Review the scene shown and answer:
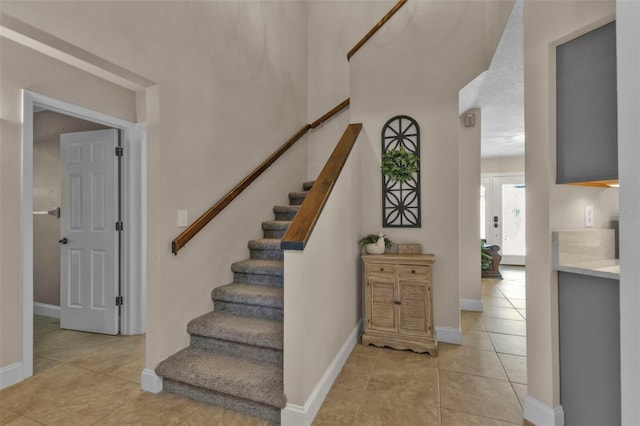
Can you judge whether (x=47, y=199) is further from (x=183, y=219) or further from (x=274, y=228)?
(x=274, y=228)

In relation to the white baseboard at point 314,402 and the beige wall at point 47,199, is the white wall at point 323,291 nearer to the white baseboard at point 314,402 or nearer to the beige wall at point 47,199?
the white baseboard at point 314,402

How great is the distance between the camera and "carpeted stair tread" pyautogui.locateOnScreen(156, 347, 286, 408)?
186cm

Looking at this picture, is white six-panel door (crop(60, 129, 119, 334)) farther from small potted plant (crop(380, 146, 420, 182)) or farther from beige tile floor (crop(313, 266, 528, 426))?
small potted plant (crop(380, 146, 420, 182))

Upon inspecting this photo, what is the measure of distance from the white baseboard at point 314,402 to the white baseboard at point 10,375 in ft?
6.89

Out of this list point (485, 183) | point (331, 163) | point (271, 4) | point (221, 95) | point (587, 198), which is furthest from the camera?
point (485, 183)

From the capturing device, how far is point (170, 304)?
7.39 ft

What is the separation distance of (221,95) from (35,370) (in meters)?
2.73

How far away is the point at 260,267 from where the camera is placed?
2.75 m

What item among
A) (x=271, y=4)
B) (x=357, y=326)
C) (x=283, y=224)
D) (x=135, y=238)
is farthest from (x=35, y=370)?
(x=271, y=4)

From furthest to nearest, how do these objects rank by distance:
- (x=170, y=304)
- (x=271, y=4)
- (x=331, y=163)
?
(x=271, y=4) < (x=331, y=163) < (x=170, y=304)

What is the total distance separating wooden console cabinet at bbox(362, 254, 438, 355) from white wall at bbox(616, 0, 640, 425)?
200 cm

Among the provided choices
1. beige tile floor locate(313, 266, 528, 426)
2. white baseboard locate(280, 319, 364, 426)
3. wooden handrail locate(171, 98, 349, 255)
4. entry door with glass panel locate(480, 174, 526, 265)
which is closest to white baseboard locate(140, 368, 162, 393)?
wooden handrail locate(171, 98, 349, 255)

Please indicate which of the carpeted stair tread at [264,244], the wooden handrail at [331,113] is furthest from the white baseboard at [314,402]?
the wooden handrail at [331,113]

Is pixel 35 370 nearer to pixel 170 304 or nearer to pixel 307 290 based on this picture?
pixel 170 304
